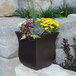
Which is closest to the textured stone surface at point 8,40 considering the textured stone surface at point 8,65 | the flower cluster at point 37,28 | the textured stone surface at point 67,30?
the textured stone surface at point 8,65

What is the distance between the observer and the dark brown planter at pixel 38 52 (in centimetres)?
227

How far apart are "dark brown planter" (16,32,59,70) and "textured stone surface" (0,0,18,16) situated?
3.30 feet

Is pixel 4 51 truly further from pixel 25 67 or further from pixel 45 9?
pixel 45 9

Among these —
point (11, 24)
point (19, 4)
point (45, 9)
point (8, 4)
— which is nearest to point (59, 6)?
point (45, 9)

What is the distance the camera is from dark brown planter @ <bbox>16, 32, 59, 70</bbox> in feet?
7.43

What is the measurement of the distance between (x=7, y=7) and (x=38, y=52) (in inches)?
54.2

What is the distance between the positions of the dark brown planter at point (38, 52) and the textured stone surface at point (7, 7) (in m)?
1.01

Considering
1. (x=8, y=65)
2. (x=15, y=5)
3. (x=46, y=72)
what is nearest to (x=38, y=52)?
(x=46, y=72)

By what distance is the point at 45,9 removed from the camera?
3.71 m

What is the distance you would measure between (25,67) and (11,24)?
804 millimetres

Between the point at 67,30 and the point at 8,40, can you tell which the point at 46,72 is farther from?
the point at 67,30

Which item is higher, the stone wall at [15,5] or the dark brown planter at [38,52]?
the stone wall at [15,5]

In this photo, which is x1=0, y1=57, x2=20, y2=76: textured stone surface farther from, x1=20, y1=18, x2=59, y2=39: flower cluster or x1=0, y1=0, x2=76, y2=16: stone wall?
x1=0, y1=0, x2=76, y2=16: stone wall

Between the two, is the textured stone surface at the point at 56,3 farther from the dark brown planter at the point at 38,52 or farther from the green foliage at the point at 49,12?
the dark brown planter at the point at 38,52
